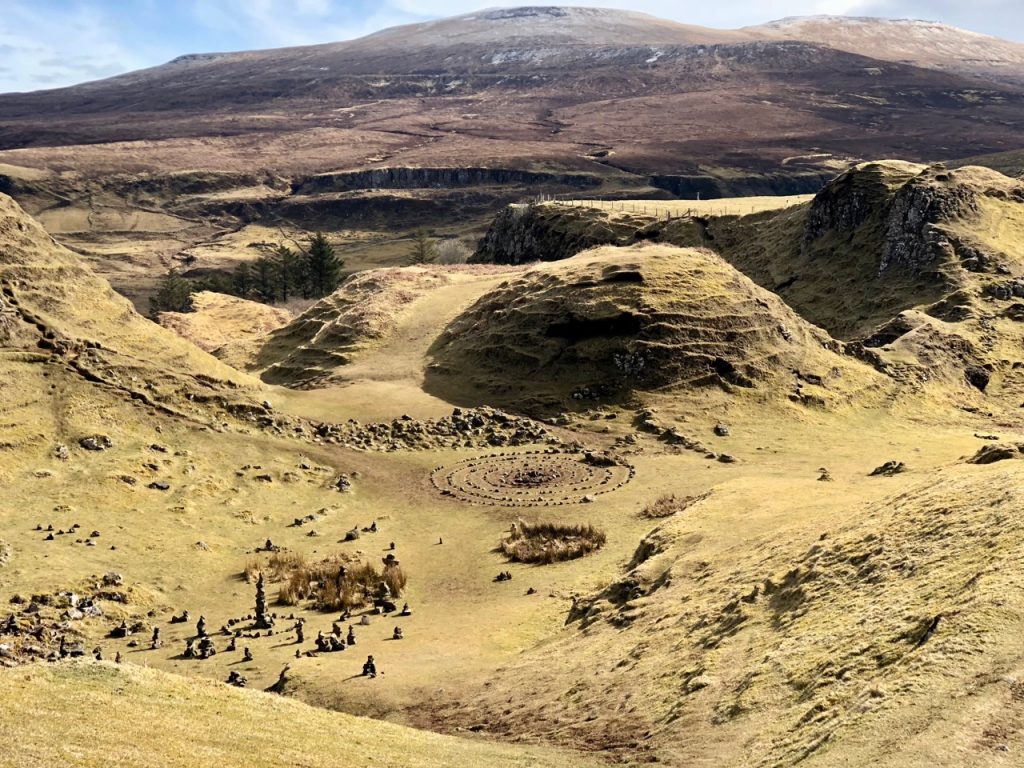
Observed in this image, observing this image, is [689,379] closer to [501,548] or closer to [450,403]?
[450,403]

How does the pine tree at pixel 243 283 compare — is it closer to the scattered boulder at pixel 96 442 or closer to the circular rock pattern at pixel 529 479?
the circular rock pattern at pixel 529 479

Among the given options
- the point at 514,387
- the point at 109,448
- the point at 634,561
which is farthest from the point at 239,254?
the point at 634,561

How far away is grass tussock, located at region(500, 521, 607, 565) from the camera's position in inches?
1320

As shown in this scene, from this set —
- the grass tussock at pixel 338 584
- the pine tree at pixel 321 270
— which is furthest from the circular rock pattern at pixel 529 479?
the pine tree at pixel 321 270

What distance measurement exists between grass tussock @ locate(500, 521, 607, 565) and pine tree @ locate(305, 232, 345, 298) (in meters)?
85.6

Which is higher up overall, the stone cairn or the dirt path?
the dirt path

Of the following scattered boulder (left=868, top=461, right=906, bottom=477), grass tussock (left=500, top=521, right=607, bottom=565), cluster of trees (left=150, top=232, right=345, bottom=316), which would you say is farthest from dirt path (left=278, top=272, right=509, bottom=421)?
cluster of trees (left=150, top=232, right=345, bottom=316)

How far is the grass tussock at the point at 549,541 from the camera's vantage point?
110 feet

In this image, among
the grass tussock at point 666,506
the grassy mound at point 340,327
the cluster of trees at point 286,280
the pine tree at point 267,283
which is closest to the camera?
the grass tussock at point 666,506

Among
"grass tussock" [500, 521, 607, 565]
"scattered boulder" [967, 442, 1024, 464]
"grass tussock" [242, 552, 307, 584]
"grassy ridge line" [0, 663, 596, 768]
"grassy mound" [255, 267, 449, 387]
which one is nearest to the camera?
"grassy ridge line" [0, 663, 596, 768]

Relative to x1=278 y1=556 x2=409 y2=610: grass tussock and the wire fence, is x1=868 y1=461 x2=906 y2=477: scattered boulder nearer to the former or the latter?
x1=278 y1=556 x2=409 y2=610: grass tussock

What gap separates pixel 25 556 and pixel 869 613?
84.3 feet

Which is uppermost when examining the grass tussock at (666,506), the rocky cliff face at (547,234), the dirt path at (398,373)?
the rocky cliff face at (547,234)

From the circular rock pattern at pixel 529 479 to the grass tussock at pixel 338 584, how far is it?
27.9 ft
